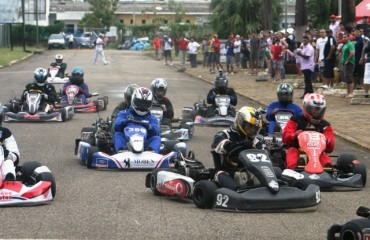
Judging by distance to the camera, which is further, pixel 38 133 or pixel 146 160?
pixel 38 133

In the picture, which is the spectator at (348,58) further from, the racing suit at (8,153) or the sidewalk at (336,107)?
the racing suit at (8,153)

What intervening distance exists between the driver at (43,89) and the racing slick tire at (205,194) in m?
10.5

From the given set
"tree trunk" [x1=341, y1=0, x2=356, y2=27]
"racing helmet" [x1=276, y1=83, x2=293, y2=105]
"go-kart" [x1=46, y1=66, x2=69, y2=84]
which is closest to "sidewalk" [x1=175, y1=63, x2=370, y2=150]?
"racing helmet" [x1=276, y1=83, x2=293, y2=105]

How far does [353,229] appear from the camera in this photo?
23.2 feet

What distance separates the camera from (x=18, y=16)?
231ft

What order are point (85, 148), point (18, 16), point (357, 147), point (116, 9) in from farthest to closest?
point (116, 9) < point (18, 16) < point (357, 147) < point (85, 148)

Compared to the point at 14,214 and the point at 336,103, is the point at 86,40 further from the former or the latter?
the point at 14,214

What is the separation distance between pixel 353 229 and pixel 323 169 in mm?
4713

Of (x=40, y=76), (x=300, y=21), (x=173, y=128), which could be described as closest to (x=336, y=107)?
(x=173, y=128)

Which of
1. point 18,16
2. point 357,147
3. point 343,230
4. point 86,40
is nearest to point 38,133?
point 357,147

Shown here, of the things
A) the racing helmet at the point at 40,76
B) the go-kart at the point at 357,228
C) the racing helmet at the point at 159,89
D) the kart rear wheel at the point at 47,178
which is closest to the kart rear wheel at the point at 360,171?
the kart rear wheel at the point at 47,178

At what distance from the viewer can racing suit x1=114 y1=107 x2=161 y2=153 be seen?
1347 centimetres

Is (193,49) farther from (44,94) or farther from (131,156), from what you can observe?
(131,156)

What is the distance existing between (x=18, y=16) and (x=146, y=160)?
5929 centimetres
